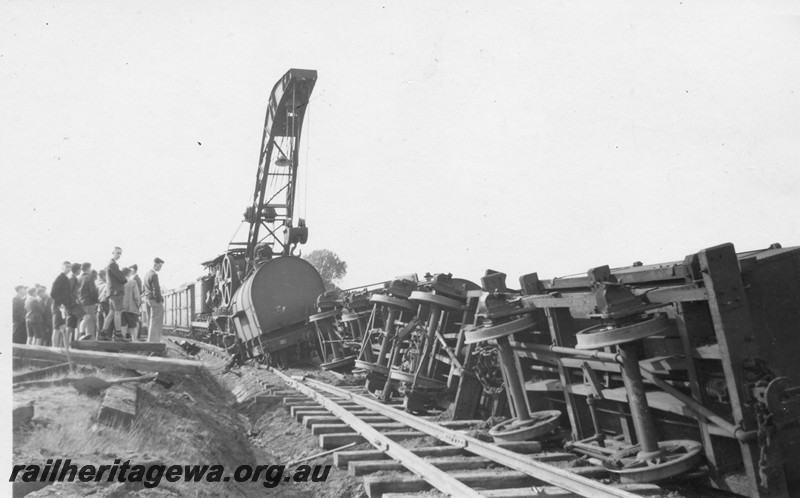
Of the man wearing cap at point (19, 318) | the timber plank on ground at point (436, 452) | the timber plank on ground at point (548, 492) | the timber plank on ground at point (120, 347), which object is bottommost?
the timber plank on ground at point (548, 492)

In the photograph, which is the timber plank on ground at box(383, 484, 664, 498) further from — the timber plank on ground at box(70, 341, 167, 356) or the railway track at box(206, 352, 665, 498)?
the timber plank on ground at box(70, 341, 167, 356)

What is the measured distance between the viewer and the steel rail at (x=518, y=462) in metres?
3.64

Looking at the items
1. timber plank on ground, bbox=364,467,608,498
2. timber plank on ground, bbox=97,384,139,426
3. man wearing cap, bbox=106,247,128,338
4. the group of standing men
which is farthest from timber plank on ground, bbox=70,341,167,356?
timber plank on ground, bbox=364,467,608,498

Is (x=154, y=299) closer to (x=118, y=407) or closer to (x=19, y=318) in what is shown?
(x=19, y=318)

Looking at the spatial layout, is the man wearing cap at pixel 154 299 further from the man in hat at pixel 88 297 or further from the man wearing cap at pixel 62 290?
the man wearing cap at pixel 62 290

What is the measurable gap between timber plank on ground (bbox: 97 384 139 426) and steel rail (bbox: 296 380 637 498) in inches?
113

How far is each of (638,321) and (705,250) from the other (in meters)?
0.77

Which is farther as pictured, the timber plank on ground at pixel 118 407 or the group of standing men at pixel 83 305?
the group of standing men at pixel 83 305

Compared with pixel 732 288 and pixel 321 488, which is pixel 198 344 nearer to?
pixel 321 488

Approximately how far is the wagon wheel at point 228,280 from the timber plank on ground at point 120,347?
7.95m

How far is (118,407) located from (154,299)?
6.55 meters

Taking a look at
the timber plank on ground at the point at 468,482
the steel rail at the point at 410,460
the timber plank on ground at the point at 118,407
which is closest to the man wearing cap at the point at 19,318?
the timber plank on ground at the point at 118,407

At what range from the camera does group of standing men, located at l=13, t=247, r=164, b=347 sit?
8430 mm

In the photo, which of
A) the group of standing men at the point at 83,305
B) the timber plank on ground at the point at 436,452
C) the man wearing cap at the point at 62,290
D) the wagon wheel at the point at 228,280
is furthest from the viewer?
the wagon wheel at the point at 228,280
